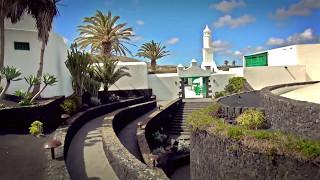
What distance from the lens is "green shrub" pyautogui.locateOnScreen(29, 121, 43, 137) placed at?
11.5 m

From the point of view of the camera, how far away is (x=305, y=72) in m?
33.4

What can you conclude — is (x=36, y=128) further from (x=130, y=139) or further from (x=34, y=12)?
(x=34, y=12)

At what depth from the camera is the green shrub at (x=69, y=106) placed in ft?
50.4

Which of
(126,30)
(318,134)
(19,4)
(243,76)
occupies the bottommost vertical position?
(318,134)

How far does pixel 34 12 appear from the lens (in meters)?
15.7

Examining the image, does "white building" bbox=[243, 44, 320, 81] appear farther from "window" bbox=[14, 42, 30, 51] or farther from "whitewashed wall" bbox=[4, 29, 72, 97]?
"window" bbox=[14, 42, 30, 51]

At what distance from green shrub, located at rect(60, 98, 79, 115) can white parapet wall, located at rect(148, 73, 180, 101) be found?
1643 centimetres

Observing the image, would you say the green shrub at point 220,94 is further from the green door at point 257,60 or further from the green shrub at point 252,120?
the green shrub at point 252,120

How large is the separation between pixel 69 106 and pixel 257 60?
29.6 metres

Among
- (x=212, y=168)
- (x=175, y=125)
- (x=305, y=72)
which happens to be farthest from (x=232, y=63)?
(x=212, y=168)

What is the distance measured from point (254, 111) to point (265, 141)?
4.02 meters

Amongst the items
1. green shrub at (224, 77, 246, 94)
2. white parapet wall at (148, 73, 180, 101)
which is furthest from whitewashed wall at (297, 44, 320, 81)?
white parapet wall at (148, 73, 180, 101)

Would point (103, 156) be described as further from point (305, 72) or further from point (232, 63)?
point (232, 63)

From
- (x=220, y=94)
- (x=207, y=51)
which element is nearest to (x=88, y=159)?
(x=220, y=94)
